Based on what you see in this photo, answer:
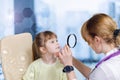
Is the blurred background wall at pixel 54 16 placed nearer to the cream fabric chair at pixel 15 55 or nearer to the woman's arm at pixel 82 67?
the cream fabric chair at pixel 15 55

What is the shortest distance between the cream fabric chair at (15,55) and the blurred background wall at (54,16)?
0.43 metres

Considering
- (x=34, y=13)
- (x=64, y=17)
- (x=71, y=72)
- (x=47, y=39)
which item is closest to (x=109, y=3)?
(x=64, y=17)

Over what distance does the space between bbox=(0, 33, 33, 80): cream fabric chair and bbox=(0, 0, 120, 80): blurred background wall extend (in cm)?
43

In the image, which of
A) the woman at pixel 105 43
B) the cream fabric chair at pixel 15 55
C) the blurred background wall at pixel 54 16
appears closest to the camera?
the woman at pixel 105 43

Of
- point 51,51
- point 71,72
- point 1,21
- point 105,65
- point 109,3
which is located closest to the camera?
point 105,65

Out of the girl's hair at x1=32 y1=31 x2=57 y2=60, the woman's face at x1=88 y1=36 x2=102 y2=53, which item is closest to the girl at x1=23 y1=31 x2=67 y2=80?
the girl's hair at x1=32 y1=31 x2=57 y2=60

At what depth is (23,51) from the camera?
1.73 meters

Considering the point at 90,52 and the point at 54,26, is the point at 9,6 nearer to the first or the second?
the point at 54,26

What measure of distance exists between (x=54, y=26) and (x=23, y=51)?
0.55 meters

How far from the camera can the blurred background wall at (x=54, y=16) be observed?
2.13 metres

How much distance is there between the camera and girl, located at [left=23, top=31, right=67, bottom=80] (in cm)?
169

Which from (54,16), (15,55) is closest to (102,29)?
(15,55)

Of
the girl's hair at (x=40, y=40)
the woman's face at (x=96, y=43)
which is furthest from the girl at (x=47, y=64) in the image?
the woman's face at (x=96, y=43)

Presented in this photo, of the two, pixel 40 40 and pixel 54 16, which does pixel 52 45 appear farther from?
pixel 54 16
